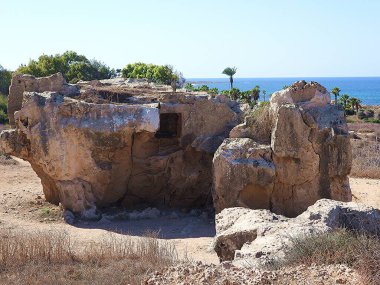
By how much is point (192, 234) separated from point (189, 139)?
3092mm

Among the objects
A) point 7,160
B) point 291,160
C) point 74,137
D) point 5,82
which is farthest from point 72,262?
point 5,82

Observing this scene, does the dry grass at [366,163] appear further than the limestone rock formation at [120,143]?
Yes

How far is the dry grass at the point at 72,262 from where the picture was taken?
8.07 metres

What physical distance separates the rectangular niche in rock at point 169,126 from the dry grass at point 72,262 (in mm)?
6497

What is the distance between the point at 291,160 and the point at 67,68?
29.6 metres

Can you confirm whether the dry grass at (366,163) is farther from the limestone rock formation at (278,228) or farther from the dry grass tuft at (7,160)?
the dry grass tuft at (7,160)

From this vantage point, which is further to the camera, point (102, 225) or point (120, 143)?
point (120, 143)

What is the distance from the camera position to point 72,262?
917cm

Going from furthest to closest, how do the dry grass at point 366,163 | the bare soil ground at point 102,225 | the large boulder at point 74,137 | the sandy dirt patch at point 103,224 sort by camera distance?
1. the dry grass at point 366,163
2. the large boulder at point 74,137
3. the sandy dirt patch at point 103,224
4. the bare soil ground at point 102,225

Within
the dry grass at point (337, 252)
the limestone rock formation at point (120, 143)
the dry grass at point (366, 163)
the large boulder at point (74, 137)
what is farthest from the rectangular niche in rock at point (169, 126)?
the dry grass at point (337, 252)

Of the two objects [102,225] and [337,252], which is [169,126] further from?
[337,252]

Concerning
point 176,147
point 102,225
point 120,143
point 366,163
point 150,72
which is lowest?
point 366,163

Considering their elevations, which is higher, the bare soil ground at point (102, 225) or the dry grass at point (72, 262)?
the dry grass at point (72, 262)

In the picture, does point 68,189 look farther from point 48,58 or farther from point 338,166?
point 48,58
